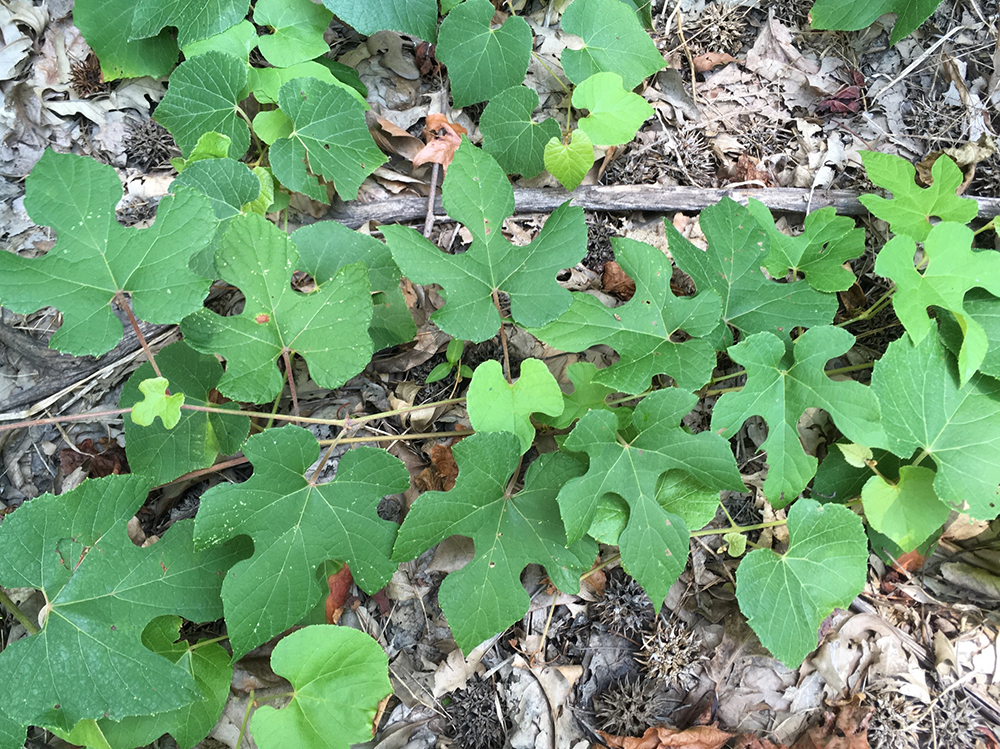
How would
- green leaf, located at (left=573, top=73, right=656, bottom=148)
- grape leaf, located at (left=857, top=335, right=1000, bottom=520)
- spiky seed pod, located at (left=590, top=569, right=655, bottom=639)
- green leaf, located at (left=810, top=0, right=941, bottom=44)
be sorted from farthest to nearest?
green leaf, located at (left=810, top=0, right=941, bottom=44), green leaf, located at (left=573, top=73, right=656, bottom=148), spiky seed pod, located at (left=590, top=569, right=655, bottom=639), grape leaf, located at (left=857, top=335, right=1000, bottom=520)

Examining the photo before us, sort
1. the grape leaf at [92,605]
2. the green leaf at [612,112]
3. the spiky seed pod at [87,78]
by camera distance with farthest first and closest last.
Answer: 1. the spiky seed pod at [87,78]
2. the green leaf at [612,112]
3. the grape leaf at [92,605]

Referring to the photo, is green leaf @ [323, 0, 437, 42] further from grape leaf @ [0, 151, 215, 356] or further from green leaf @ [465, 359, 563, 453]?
green leaf @ [465, 359, 563, 453]

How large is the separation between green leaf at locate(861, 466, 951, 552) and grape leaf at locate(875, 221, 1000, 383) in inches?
14.8

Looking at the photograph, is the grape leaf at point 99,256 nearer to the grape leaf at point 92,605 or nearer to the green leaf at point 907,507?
the grape leaf at point 92,605

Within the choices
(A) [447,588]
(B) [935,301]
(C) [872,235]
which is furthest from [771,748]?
(C) [872,235]

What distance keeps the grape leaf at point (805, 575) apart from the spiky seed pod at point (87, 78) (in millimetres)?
3271

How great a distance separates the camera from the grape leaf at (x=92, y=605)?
1.88 meters

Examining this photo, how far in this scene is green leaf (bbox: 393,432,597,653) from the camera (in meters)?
1.92

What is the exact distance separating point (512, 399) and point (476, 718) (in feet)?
4.00

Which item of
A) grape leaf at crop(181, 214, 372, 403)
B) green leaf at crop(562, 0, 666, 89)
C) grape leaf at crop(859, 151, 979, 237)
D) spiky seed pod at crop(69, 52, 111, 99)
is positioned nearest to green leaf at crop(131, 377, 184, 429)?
grape leaf at crop(181, 214, 372, 403)

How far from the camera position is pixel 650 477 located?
1.99 meters

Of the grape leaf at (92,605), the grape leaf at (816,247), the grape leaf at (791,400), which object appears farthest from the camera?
the grape leaf at (816,247)

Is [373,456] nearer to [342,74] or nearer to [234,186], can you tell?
[234,186]

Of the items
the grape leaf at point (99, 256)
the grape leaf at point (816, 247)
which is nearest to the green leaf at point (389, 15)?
the grape leaf at point (99, 256)
